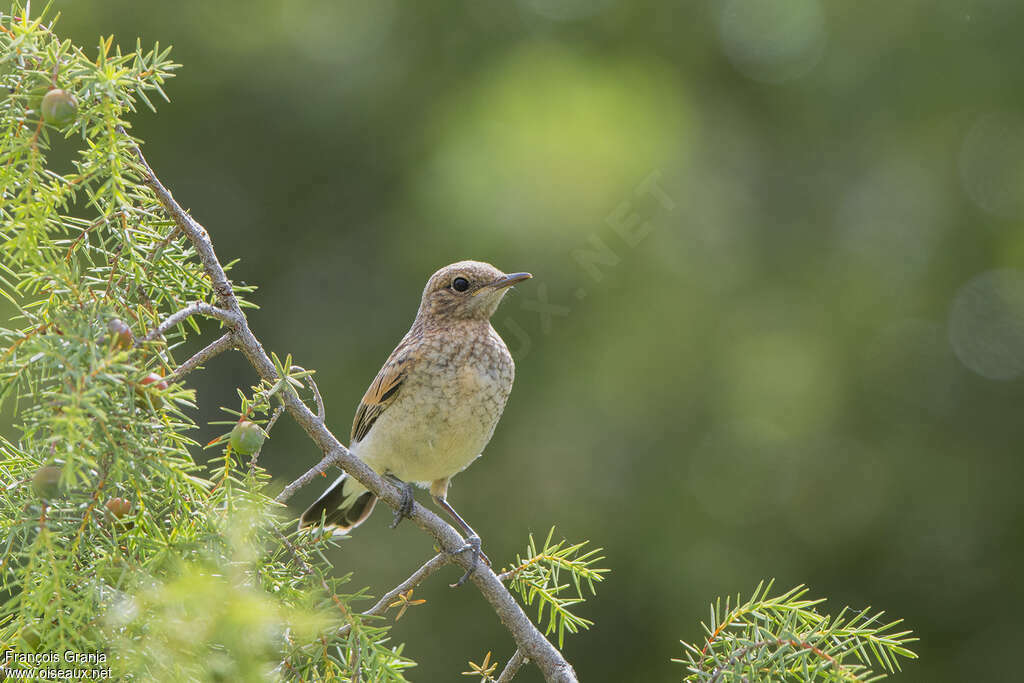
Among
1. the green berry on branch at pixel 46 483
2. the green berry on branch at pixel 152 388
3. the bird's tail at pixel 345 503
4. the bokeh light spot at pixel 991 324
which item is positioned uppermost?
the bokeh light spot at pixel 991 324

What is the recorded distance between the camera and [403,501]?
8.18ft

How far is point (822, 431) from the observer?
7.45 metres

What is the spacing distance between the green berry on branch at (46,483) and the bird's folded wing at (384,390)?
Answer: 210 cm

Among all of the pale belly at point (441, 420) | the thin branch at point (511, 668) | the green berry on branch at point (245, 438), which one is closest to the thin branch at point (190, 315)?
the green berry on branch at point (245, 438)

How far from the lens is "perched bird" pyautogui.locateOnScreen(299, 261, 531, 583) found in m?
3.73

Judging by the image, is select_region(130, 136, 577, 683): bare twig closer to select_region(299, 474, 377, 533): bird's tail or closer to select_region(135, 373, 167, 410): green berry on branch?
select_region(135, 373, 167, 410): green berry on branch

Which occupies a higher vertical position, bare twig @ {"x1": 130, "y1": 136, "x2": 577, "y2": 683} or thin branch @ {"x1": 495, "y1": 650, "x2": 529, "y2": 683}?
bare twig @ {"x1": 130, "y1": 136, "x2": 577, "y2": 683}

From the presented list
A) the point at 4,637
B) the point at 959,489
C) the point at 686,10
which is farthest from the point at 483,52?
the point at 4,637

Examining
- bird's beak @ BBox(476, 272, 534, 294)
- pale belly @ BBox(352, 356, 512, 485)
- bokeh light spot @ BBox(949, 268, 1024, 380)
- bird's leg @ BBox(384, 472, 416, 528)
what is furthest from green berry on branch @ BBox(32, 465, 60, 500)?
bokeh light spot @ BBox(949, 268, 1024, 380)

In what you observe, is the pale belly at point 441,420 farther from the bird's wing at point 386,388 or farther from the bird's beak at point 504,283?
the bird's beak at point 504,283

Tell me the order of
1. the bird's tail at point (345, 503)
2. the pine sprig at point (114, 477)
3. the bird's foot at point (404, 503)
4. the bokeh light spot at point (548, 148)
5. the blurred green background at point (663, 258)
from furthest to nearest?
the blurred green background at point (663, 258) < the bokeh light spot at point (548, 148) < the bird's tail at point (345, 503) < the bird's foot at point (404, 503) < the pine sprig at point (114, 477)

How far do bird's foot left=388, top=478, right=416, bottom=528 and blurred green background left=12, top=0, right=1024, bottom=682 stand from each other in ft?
9.53

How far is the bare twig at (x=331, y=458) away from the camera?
81.5 inches

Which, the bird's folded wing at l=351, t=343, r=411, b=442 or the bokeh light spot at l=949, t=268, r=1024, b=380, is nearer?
the bird's folded wing at l=351, t=343, r=411, b=442
